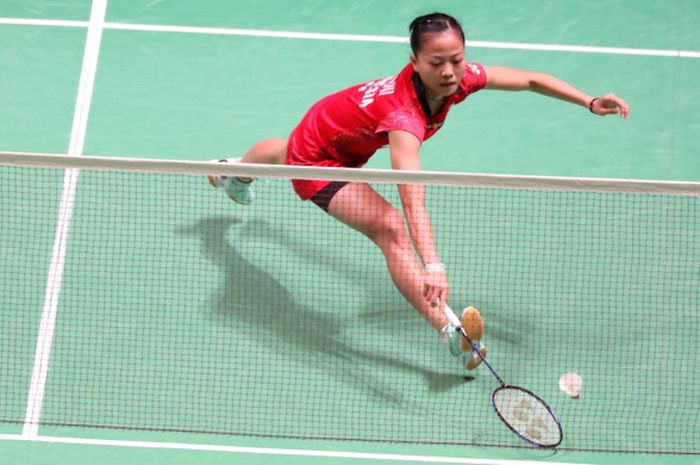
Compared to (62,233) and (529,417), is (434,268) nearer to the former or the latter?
(529,417)

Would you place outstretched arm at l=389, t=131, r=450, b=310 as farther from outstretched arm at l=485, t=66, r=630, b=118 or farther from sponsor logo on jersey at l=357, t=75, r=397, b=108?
outstretched arm at l=485, t=66, r=630, b=118

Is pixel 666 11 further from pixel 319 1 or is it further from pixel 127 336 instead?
pixel 127 336

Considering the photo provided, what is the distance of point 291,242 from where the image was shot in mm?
7156

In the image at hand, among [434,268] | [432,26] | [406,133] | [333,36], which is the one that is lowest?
[434,268]

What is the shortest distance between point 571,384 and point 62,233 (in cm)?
274

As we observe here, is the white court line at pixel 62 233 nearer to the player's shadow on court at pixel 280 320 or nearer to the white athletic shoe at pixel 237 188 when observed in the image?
the player's shadow on court at pixel 280 320

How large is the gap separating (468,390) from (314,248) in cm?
119

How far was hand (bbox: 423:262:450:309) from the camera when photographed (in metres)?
5.73

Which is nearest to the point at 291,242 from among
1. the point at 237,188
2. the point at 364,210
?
the point at 237,188

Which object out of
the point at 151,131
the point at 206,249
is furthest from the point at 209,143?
the point at 206,249

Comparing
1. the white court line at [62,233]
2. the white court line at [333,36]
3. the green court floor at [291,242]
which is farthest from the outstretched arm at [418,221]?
the white court line at [333,36]

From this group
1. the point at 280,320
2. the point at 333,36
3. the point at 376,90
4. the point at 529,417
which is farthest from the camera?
the point at 333,36

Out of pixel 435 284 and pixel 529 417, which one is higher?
pixel 435 284

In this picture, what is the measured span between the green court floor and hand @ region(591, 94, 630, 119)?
828 mm
